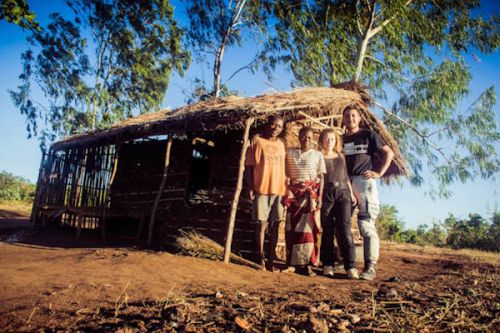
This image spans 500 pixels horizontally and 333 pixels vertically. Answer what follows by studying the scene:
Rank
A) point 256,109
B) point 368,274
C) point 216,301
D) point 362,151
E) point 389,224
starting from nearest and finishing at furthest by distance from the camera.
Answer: point 216,301 < point 368,274 < point 362,151 < point 256,109 < point 389,224

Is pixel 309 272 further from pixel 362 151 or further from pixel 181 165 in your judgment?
pixel 181 165

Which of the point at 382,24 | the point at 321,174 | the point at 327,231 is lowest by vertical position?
the point at 327,231

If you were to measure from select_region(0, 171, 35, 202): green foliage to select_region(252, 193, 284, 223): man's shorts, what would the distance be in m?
20.6

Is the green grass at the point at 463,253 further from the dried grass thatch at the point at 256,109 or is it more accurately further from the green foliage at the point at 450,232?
the dried grass thatch at the point at 256,109

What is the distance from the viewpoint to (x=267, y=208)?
432 cm

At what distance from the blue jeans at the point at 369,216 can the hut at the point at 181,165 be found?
67.0 inches

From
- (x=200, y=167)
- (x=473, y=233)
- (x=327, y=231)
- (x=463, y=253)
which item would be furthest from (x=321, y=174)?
(x=473, y=233)

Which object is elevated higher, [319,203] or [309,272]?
[319,203]

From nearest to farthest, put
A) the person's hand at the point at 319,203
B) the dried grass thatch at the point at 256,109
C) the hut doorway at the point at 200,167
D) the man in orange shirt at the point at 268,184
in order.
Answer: the person's hand at the point at 319,203 → the man in orange shirt at the point at 268,184 → the dried grass thatch at the point at 256,109 → the hut doorway at the point at 200,167

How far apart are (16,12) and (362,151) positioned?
16.4 feet

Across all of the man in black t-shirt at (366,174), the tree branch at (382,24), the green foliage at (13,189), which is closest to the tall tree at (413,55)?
the tree branch at (382,24)

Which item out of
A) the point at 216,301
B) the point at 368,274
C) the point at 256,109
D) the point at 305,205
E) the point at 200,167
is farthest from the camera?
the point at 200,167

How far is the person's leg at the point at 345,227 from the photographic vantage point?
3973 mm

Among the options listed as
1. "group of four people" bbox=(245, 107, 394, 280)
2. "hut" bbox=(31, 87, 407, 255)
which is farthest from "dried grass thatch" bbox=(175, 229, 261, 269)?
"group of four people" bbox=(245, 107, 394, 280)
